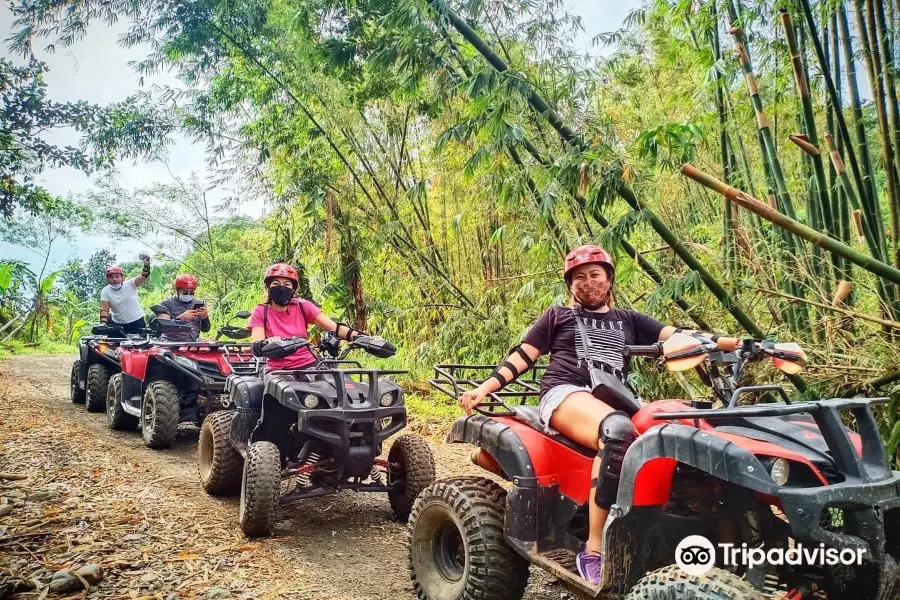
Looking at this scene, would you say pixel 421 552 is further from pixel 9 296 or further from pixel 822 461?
pixel 9 296

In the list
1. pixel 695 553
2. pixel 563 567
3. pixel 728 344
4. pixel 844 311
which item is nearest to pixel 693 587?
pixel 695 553

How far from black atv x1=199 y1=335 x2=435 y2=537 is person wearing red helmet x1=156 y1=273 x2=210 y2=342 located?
2.81m

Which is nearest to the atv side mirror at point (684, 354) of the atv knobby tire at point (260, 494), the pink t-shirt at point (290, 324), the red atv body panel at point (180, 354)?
the atv knobby tire at point (260, 494)

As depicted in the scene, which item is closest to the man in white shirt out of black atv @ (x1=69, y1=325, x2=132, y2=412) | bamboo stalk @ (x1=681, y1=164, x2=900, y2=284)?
black atv @ (x1=69, y1=325, x2=132, y2=412)

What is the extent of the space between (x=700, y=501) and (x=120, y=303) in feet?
26.0

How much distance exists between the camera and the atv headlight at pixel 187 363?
19.2 ft

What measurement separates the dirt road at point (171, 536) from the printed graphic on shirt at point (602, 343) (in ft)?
3.59

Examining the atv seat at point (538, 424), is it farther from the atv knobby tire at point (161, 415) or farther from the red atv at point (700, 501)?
the atv knobby tire at point (161, 415)

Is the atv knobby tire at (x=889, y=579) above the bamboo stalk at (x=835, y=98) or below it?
below

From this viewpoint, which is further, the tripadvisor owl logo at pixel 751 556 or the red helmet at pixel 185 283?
the red helmet at pixel 185 283

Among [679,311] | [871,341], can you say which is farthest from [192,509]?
[871,341]

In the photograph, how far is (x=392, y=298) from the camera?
8.77m

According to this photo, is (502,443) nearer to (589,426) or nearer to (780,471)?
(589,426)

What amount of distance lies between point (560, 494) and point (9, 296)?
16.2m
